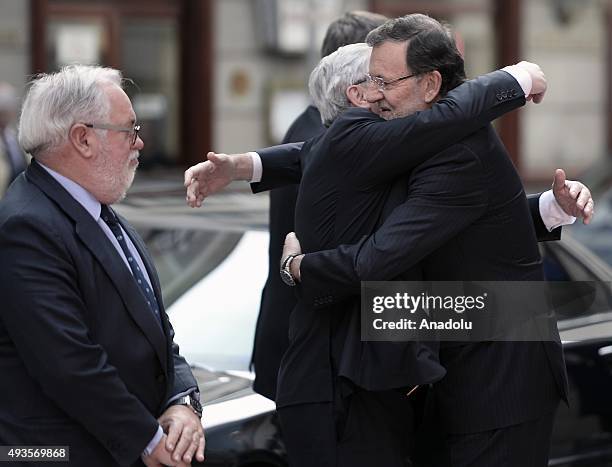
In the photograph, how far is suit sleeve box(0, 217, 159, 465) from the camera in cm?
301

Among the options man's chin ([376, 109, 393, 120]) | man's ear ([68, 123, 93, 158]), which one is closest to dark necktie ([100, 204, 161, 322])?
man's ear ([68, 123, 93, 158])

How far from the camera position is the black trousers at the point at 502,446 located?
3.40 m

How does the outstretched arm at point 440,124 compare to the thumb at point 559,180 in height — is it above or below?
above

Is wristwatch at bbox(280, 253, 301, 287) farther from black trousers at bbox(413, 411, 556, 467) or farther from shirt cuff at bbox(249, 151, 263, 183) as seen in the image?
black trousers at bbox(413, 411, 556, 467)

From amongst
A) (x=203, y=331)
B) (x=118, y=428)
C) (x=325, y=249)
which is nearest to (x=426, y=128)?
(x=325, y=249)

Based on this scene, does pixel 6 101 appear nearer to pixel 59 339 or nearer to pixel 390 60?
pixel 390 60

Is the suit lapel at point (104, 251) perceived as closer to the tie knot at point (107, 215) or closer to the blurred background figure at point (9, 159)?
the tie knot at point (107, 215)

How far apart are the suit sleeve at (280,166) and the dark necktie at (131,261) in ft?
2.28

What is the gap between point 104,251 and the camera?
317 cm

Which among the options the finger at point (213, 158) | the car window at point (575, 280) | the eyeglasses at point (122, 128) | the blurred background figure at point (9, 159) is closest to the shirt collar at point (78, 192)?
the eyeglasses at point (122, 128)

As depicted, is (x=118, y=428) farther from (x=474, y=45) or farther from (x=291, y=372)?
(x=474, y=45)

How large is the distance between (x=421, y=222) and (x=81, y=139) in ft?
2.88

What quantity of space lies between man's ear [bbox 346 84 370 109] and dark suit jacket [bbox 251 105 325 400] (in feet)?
1.65

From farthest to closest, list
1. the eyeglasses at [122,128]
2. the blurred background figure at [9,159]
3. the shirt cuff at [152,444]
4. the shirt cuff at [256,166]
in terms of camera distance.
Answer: the blurred background figure at [9,159]
the shirt cuff at [256,166]
the eyeglasses at [122,128]
the shirt cuff at [152,444]
